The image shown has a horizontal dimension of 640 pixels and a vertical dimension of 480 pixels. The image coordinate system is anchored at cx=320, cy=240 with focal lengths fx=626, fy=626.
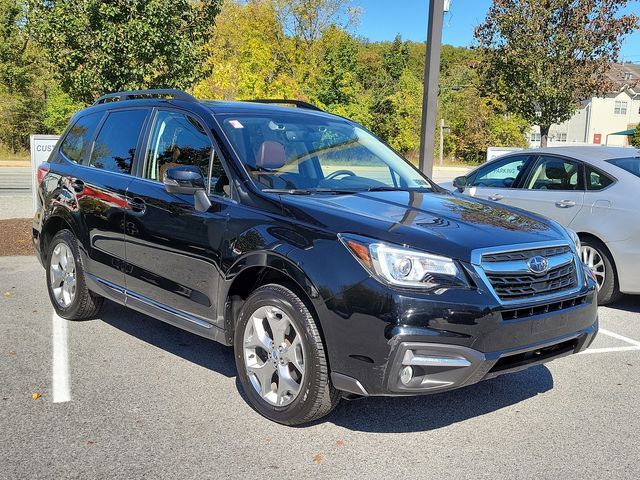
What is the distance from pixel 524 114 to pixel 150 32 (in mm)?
9867

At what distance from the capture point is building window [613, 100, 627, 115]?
6500 cm

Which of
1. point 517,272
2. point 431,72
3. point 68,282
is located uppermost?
point 431,72

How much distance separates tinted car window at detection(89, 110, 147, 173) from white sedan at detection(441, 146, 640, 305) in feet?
10.3

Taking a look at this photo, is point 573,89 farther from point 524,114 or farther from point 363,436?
point 363,436

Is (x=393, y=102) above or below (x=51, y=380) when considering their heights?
above

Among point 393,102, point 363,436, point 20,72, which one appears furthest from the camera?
point 393,102

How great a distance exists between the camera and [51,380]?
4215 millimetres

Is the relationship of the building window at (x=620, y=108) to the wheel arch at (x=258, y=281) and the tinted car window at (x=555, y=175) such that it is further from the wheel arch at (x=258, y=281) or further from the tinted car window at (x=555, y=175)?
the wheel arch at (x=258, y=281)

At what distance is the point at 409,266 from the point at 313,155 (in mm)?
1660

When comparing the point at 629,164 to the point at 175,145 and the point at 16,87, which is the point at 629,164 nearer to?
the point at 175,145

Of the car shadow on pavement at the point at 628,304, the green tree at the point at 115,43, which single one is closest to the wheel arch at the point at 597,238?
the car shadow on pavement at the point at 628,304

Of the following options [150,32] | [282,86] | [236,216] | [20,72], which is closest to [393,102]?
[282,86]

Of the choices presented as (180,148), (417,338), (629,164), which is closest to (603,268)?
(629,164)

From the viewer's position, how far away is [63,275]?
18.2 ft
